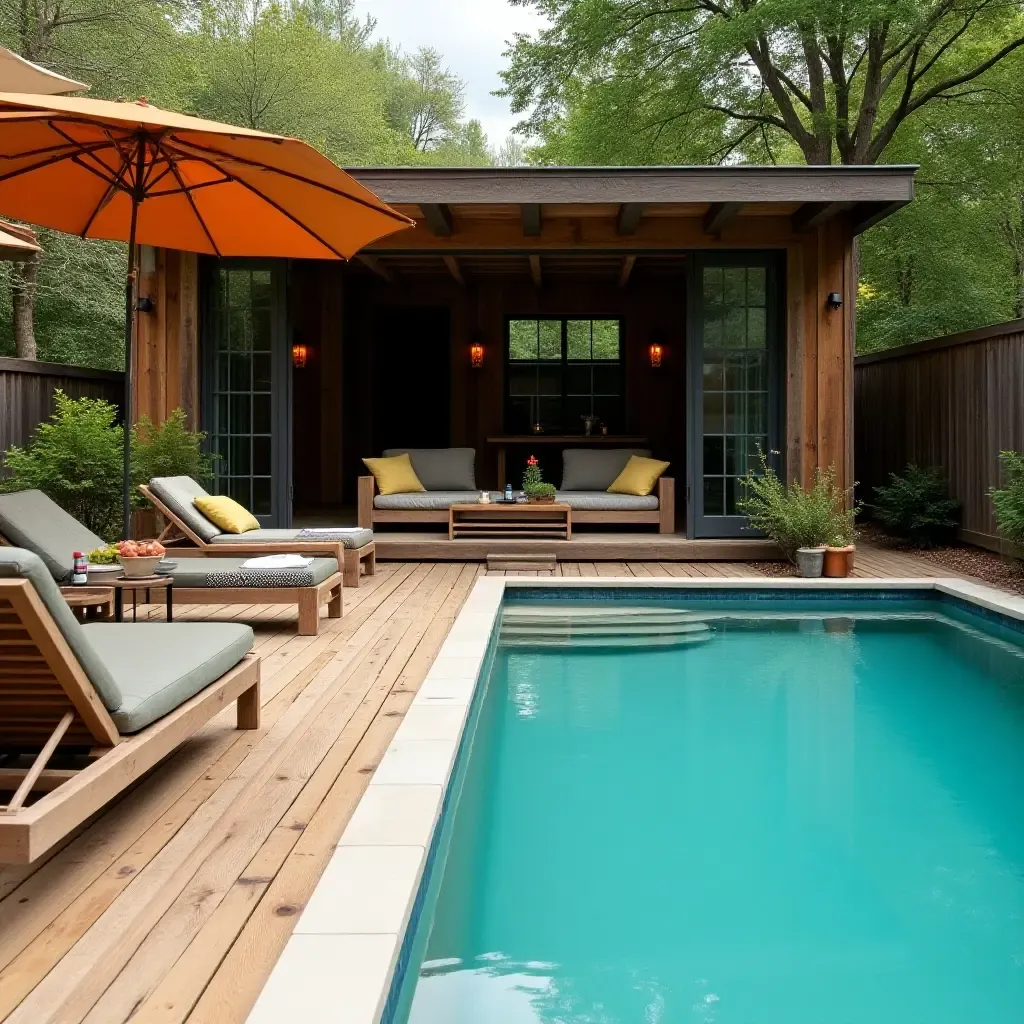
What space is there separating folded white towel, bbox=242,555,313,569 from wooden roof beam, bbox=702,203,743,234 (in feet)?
13.6

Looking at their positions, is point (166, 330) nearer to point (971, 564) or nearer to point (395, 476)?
point (395, 476)


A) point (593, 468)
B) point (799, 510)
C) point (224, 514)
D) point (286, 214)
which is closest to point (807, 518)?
point (799, 510)

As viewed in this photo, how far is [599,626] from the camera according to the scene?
6.49 m

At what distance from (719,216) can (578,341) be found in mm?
5187

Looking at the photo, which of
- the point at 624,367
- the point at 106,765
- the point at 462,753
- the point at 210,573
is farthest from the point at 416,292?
the point at 106,765

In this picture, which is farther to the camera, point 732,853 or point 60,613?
point 732,853

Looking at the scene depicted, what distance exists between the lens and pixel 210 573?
5.54 metres

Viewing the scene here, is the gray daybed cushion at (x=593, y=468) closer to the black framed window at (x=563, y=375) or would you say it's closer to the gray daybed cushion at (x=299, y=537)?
the black framed window at (x=563, y=375)

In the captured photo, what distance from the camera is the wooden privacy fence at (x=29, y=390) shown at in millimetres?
9148

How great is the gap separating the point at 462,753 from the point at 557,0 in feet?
47.6

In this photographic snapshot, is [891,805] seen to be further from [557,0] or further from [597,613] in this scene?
[557,0]

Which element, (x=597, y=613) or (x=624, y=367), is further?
(x=624, y=367)

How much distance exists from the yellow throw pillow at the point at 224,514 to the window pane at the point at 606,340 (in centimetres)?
692

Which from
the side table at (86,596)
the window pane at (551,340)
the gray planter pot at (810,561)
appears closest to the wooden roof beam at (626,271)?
the window pane at (551,340)
